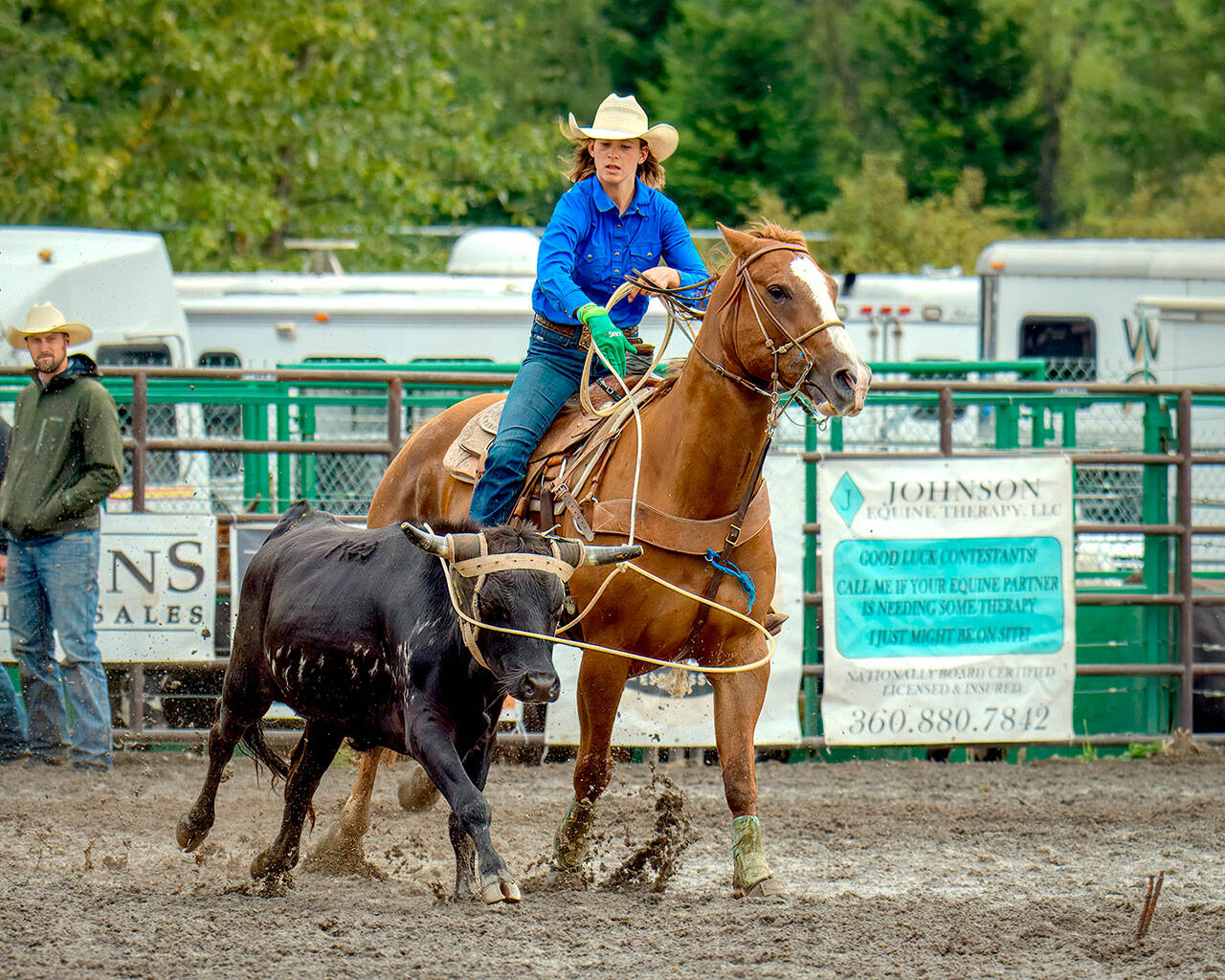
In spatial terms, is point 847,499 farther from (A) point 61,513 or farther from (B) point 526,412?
(A) point 61,513

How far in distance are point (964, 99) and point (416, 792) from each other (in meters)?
34.8

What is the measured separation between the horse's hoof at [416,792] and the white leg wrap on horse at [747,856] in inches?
50.9

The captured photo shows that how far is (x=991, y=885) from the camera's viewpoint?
566 centimetres

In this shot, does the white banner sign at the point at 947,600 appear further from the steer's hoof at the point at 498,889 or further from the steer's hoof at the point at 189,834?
the steer's hoof at the point at 498,889

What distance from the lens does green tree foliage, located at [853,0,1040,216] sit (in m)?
36.9

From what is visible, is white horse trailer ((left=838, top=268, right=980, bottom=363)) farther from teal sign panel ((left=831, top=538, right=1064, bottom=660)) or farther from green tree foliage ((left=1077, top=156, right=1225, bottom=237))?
green tree foliage ((left=1077, top=156, right=1225, bottom=237))

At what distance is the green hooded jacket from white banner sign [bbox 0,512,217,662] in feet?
1.38

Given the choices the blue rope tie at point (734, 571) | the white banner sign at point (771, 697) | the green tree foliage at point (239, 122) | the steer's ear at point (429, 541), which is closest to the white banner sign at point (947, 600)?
the white banner sign at point (771, 697)

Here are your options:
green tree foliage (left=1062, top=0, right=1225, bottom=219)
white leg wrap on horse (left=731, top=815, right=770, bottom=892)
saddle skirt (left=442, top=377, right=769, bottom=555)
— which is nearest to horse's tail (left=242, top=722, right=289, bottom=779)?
saddle skirt (left=442, top=377, right=769, bottom=555)

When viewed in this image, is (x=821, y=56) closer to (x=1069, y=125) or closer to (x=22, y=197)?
(x=1069, y=125)

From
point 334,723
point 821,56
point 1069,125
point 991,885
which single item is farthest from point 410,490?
point 821,56

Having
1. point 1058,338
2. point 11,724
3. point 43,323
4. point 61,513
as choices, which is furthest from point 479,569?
point 1058,338

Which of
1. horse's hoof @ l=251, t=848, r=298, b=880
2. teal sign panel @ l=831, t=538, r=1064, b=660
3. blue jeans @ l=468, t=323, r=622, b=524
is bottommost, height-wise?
horse's hoof @ l=251, t=848, r=298, b=880

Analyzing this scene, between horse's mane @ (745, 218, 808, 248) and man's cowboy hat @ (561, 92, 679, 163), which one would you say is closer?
horse's mane @ (745, 218, 808, 248)
